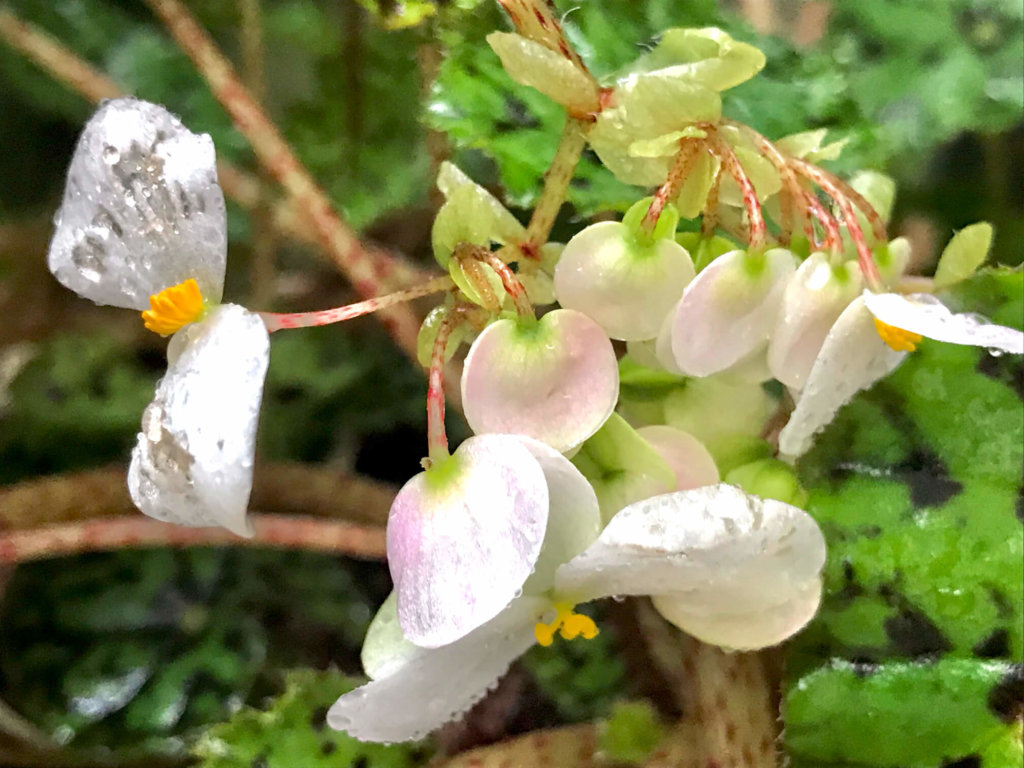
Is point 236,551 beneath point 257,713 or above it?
beneath

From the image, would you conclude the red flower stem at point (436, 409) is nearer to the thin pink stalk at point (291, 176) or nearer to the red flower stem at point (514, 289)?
the red flower stem at point (514, 289)

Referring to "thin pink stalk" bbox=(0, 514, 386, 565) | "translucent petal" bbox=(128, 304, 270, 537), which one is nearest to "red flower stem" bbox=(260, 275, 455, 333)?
"translucent petal" bbox=(128, 304, 270, 537)

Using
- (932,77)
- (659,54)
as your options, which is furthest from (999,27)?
(659,54)

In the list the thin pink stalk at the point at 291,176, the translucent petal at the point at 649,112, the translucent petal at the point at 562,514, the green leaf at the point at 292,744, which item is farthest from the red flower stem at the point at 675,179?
the green leaf at the point at 292,744

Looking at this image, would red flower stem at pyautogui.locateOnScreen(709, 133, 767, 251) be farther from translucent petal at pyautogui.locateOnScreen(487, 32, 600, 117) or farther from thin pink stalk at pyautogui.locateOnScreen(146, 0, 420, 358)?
thin pink stalk at pyautogui.locateOnScreen(146, 0, 420, 358)

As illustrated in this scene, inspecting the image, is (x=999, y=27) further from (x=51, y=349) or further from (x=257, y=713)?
(x=51, y=349)

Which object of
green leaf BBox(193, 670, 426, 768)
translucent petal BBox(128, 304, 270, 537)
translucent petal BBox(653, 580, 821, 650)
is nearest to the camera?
translucent petal BBox(128, 304, 270, 537)
